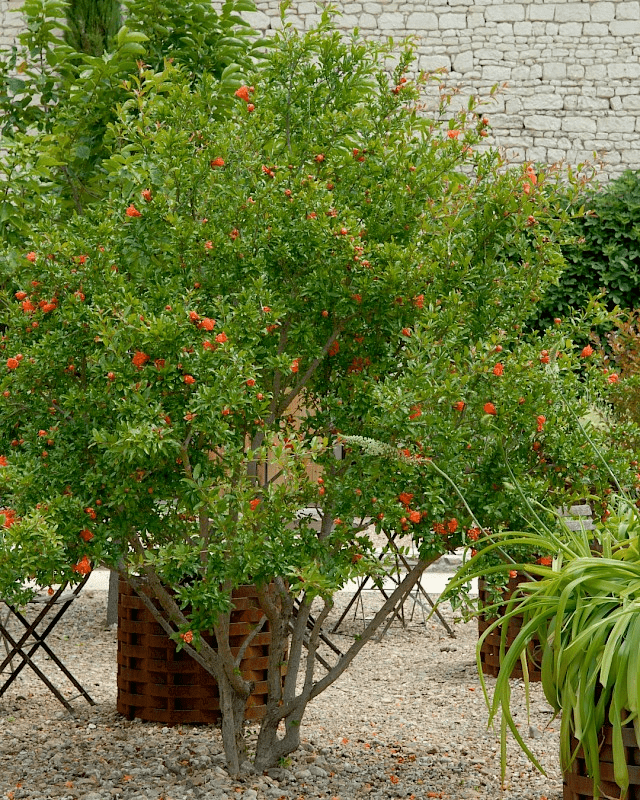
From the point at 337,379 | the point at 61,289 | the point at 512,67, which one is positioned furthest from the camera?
the point at 512,67

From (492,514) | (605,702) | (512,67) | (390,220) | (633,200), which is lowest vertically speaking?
(605,702)

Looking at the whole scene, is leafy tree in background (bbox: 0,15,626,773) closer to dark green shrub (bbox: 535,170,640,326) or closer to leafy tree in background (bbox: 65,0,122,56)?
leafy tree in background (bbox: 65,0,122,56)

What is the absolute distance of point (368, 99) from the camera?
11.4 ft

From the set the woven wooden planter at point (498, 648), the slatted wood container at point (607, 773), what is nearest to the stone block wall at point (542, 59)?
the woven wooden planter at point (498, 648)

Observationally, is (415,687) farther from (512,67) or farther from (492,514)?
(512,67)

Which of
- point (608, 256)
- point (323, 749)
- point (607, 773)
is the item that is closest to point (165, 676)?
point (323, 749)

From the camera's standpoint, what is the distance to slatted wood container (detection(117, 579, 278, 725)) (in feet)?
13.0

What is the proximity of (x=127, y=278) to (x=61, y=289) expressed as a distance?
0.78 ft

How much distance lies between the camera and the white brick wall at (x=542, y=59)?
11641 millimetres

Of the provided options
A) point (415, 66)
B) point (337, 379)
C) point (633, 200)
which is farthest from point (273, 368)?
point (415, 66)

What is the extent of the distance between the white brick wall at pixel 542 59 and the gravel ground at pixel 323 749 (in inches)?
321

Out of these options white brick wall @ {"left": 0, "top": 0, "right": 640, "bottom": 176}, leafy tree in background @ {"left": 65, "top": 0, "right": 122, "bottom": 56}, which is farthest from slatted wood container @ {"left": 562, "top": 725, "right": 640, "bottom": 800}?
white brick wall @ {"left": 0, "top": 0, "right": 640, "bottom": 176}

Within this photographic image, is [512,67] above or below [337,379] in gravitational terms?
above

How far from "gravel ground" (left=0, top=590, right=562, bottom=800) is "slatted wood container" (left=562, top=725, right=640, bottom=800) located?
81cm
